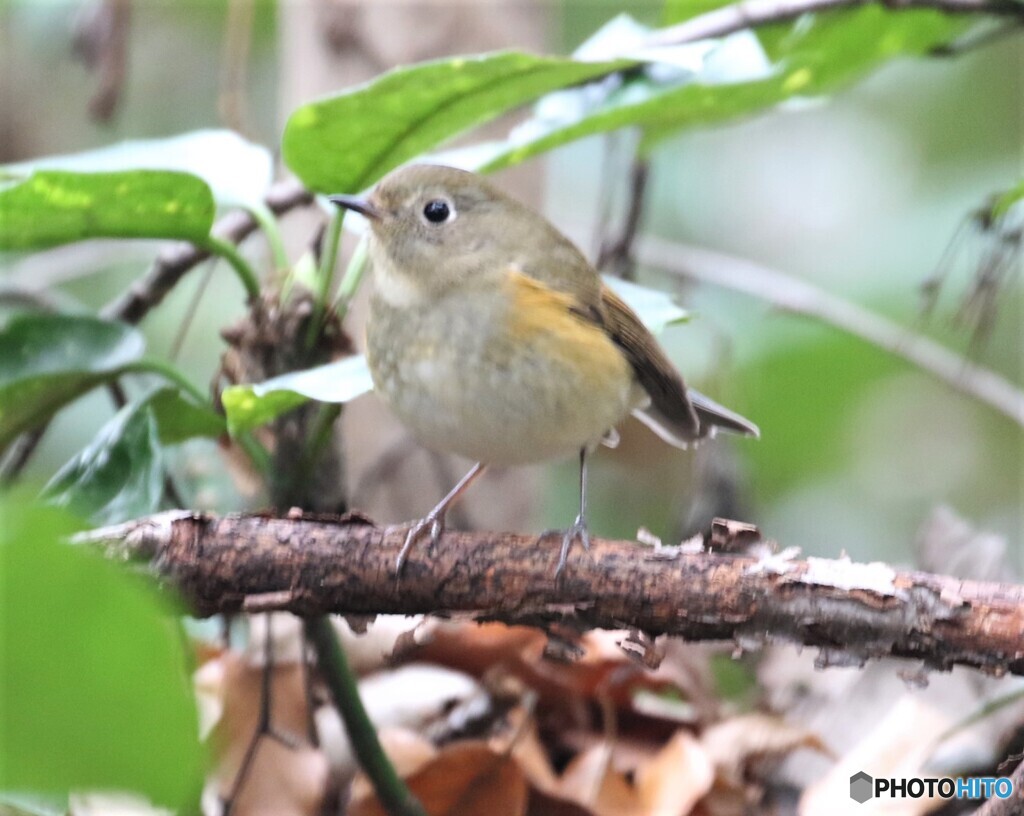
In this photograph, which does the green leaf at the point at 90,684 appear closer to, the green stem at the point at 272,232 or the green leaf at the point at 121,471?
the green leaf at the point at 121,471

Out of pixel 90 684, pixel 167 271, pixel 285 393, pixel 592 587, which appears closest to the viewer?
pixel 90 684

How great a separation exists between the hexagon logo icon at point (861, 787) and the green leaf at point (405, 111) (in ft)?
4.02

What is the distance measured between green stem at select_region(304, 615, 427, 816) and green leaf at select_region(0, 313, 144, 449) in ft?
1.92

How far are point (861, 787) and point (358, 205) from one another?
1253 millimetres

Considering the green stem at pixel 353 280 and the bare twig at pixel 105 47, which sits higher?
the bare twig at pixel 105 47

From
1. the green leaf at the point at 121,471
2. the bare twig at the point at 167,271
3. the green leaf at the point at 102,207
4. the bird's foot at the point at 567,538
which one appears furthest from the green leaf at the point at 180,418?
the bird's foot at the point at 567,538

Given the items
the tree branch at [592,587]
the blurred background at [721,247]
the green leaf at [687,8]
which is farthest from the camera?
the blurred background at [721,247]

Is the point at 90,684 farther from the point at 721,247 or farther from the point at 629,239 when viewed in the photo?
the point at 721,247

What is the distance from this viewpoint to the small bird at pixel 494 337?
170 cm

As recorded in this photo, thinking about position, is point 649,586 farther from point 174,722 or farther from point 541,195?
point 541,195

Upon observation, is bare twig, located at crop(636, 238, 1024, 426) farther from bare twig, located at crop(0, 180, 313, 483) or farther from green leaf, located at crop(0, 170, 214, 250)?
green leaf, located at crop(0, 170, 214, 250)

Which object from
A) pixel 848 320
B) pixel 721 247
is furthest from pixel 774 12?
pixel 721 247

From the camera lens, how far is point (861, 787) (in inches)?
65.3

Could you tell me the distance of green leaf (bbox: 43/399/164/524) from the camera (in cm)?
171
